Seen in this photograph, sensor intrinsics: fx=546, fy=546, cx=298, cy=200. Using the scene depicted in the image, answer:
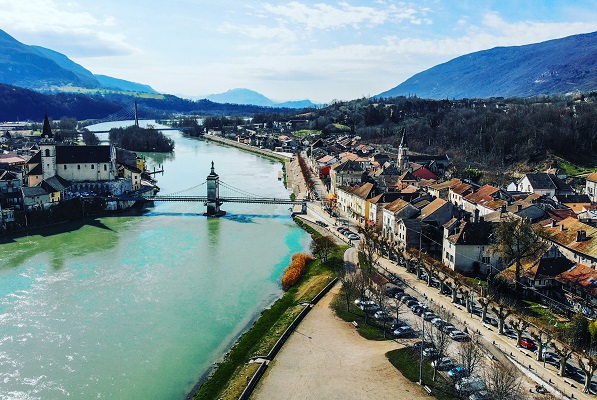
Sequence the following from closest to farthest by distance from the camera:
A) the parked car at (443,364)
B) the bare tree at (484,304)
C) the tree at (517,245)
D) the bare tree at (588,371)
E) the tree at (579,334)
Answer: the bare tree at (588,371)
the parked car at (443,364)
the tree at (579,334)
the bare tree at (484,304)
the tree at (517,245)

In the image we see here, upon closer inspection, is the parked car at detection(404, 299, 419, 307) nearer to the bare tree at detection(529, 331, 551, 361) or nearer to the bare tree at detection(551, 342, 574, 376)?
the bare tree at detection(529, 331, 551, 361)

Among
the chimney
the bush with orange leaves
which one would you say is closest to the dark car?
the chimney

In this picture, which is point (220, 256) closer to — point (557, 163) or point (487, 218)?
point (487, 218)

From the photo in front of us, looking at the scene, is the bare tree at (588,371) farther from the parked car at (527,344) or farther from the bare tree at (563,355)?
the parked car at (527,344)

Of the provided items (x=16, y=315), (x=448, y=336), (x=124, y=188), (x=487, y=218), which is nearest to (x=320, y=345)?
(x=448, y=336)

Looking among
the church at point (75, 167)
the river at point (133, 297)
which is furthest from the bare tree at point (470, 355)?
the church at point (75, 167)

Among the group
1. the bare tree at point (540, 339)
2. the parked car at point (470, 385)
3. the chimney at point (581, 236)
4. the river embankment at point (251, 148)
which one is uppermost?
the chimney at point (581, 236)
